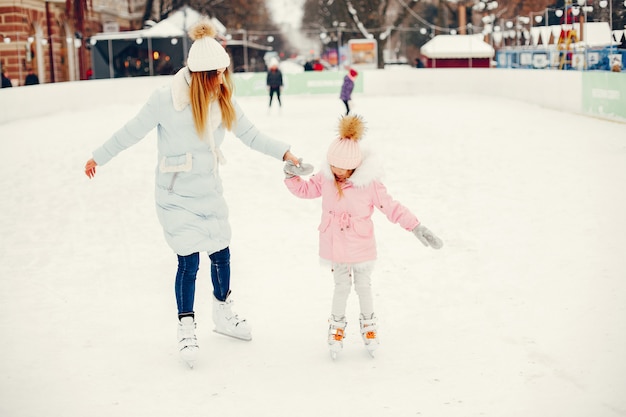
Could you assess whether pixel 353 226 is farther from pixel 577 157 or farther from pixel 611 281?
pixel 577 157

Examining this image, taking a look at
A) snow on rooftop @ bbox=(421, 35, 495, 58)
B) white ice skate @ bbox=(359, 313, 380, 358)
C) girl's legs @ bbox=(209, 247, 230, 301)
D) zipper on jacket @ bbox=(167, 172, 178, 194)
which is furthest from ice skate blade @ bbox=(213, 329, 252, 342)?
snow on rooftop @ bbox=(421, 35, 495, 58)

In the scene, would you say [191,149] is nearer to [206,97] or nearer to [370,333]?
[206,97]

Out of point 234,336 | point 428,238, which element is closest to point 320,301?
point 234,336

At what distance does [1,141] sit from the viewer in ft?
51.0

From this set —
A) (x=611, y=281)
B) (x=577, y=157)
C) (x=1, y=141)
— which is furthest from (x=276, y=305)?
(x=1, y=141)

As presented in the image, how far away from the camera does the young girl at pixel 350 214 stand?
422 centimetres

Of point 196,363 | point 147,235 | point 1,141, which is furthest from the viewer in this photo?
point 1,141

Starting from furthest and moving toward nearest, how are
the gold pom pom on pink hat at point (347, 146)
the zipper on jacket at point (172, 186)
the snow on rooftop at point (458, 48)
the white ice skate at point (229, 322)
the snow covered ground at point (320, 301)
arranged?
the snow on rooftop at point (458, 48) < the white ice skate at point (229, 322) < the zipper on jacket at point (172, 186) < the gold pom pom on pink hat at point (347, 146) < the snow covered ground at point (320, 301)

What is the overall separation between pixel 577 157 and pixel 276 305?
7329 millimetres

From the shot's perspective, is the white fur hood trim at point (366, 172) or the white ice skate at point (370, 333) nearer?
the white fur hood trim at point (366, 172)

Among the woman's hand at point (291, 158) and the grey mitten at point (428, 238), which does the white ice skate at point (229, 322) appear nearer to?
the woman's hand at point (291, 158)

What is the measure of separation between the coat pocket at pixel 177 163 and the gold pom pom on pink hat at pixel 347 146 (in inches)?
26.8

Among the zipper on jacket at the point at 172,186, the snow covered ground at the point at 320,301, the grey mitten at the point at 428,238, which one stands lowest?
the snow covered ground at the point at 320,301

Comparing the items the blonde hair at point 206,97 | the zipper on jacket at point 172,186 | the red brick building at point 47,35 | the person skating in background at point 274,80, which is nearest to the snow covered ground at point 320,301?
the zipper on jacket at point 172,186
